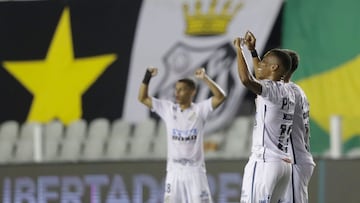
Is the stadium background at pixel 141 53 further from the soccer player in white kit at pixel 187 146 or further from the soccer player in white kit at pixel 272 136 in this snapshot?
the soccer player in white kit at pixel 272 136

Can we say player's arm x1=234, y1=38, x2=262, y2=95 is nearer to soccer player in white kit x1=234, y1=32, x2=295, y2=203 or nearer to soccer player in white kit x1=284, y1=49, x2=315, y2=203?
soccer player in white kit x1=234, y1=32, x2=295, y2=203

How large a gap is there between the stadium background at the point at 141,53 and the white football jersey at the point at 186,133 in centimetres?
322

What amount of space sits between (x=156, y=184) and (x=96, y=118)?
2.82 meters

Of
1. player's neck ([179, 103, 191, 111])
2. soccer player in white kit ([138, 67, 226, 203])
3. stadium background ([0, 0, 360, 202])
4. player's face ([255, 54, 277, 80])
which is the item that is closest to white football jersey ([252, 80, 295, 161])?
player's face ([255, 54, 277, 80])

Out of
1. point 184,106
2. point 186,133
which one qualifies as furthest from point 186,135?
point 184,106

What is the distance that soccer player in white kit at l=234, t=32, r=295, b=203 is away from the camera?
827cm

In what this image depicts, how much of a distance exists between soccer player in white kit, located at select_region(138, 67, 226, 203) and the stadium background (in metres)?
3.25

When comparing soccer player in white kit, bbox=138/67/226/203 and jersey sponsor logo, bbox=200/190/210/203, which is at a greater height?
soccer player in white kit, bbox=138/67/226/203

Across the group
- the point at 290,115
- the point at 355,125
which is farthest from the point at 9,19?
the point at 290,115

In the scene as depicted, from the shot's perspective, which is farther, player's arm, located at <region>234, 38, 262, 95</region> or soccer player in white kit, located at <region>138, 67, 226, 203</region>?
soccer player in white kit, located at <region>138, 67, 226, 203</region>

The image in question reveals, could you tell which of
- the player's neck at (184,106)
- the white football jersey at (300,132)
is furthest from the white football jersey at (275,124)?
the player's neck at (184,106)

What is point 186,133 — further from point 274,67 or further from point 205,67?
point 205,67

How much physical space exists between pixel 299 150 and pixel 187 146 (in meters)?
2.14

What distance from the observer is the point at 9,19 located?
637 inches
